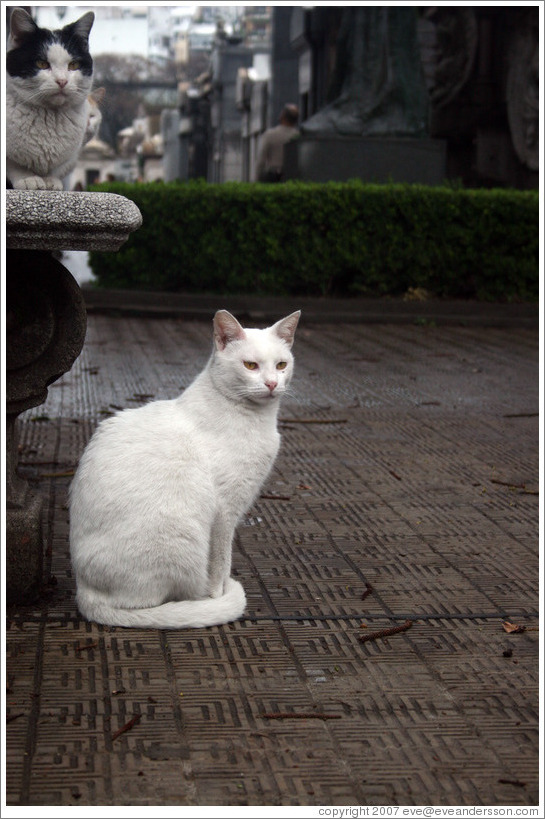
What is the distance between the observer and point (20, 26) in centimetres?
433

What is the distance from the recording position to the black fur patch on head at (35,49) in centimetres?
432

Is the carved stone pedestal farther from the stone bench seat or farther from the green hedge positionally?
the stone bench seat

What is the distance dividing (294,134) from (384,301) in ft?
14.0

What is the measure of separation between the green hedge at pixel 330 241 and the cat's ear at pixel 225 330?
332 inches

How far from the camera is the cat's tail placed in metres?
3.56

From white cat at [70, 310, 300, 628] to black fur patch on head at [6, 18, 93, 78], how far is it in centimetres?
148

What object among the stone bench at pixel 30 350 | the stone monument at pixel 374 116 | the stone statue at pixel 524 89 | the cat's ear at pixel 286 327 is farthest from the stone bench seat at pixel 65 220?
the stone statue at pixel 524 89

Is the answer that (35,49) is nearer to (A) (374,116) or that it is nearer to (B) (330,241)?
(B) (330,241)

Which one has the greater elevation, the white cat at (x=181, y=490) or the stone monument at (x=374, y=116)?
the stone monument at (x=374, y=116)

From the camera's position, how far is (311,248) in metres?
12.2

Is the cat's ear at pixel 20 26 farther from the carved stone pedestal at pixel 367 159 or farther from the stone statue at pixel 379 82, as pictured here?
the stone statue at pixel 379 82

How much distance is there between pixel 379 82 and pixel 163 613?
12035 mm

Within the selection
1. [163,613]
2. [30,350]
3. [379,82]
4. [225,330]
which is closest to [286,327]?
[225,330]

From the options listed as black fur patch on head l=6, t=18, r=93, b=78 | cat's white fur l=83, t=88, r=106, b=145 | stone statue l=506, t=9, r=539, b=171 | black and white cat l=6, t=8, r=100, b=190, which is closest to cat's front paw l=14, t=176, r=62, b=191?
black and white cat l=6, t=8, r=100, b=190
